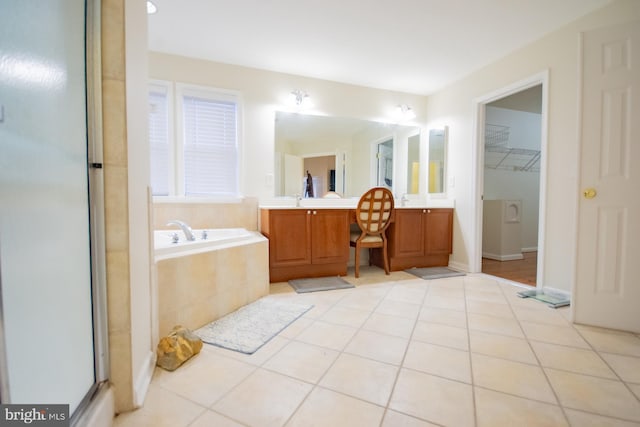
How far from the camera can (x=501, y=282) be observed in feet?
9.27

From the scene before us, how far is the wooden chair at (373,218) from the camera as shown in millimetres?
2826

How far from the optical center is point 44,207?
2.36 feet

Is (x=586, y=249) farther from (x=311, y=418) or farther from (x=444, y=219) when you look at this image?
(x=311, y=418)

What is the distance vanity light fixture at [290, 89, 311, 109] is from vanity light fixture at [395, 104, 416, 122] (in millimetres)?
1253

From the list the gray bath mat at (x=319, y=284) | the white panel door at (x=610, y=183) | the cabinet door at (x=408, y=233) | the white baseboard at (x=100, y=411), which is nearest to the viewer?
the white baseboard at (x=100, y=411)

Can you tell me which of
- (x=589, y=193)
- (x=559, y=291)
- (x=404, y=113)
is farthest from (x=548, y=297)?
(x=404, y=113)

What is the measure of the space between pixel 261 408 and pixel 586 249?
2.19 meters

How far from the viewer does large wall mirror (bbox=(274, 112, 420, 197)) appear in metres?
3.21

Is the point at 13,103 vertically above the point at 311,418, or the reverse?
the point at 13,103

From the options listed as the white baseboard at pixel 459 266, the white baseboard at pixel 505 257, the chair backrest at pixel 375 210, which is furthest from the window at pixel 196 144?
the white baseboard at pixel 505 257

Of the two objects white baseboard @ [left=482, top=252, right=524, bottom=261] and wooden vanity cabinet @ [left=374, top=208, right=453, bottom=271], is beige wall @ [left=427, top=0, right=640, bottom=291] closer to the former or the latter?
wooden vanity cabinet @ [left=374, top=208, right=453, bottom=271]

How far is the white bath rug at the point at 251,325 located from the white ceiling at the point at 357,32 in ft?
7.59

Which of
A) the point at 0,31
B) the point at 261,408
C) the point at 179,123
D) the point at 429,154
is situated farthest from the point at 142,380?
the point at 429,154

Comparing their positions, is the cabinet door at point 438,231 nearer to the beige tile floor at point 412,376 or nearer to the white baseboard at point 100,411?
the beige tile floor at point 412,376
